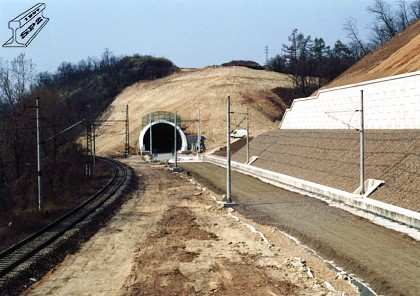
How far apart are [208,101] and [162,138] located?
1657cm

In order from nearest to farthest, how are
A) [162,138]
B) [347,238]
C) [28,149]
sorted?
1. [347,238]
2. [28,149]
3. [162,138]

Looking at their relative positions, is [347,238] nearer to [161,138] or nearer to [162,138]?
[161,138]

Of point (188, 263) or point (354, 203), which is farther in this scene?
point (354, 203)

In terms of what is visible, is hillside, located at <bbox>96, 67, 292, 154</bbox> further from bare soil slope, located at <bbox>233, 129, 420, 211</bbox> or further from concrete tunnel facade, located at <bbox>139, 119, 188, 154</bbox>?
bare soil slope, located at <bbox>233, 129, 420, 211</bbox>

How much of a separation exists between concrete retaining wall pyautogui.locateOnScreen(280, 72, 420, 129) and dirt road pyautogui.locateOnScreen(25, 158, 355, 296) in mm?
12379

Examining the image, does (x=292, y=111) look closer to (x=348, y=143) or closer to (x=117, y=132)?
(x=348, y=143)

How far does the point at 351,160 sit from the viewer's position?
3191 centimetres

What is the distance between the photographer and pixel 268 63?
161 metres

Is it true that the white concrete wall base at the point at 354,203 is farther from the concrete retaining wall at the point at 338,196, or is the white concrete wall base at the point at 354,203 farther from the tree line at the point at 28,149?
the tree line at the point at 28,149

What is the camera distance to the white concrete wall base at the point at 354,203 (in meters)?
19.1

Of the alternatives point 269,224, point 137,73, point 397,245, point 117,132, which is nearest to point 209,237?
point 269,224

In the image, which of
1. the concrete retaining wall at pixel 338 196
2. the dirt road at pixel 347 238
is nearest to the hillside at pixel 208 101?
the concrete retaining wall at pixel 338 196

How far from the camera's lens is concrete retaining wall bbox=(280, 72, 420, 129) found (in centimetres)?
2942

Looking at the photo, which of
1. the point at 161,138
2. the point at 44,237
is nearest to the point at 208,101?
the point at 161,138
